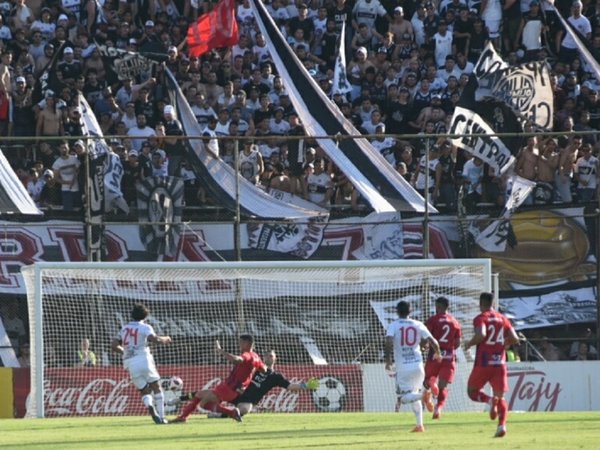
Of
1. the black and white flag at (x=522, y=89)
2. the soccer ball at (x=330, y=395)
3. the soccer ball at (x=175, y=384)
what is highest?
the black and white flag at (x=522, y=89)

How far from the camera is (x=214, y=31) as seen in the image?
3020cm

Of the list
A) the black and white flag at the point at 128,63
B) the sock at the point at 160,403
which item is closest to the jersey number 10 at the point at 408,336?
the sock at the point at 160,403

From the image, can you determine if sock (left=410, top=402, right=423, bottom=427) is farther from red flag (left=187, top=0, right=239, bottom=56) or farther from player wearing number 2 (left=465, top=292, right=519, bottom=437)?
red flag (left=187, top=0, right=239, bottom=56)

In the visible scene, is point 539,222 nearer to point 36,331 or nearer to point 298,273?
point 298,273

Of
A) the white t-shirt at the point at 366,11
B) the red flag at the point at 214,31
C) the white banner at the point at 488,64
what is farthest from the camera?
the white t-shirt at the point at 366,11

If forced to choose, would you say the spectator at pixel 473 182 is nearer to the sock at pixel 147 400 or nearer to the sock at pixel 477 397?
the sock at pixel 147 400

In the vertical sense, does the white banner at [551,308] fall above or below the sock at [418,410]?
above

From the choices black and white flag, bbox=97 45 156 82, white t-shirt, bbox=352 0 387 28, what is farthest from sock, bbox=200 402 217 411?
white t-shirt, bbox=352 0 387 28

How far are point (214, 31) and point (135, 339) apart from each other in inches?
392

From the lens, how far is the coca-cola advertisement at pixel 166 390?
2592 centimetres

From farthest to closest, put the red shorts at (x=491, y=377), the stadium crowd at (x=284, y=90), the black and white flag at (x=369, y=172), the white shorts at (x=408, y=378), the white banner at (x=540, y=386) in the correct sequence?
the stadium crowd at (x=284, y=90), the black and white flag at (x=369, y=172), the white banner at (x=540, y=386), the white shorts at (x=408, y=378), the red shorts at (x=491, y=377)

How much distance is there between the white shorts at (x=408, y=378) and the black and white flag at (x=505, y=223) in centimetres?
790

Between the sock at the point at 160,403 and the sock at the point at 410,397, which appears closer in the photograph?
the sock at the point at 410,397

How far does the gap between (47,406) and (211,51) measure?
9.19 m
